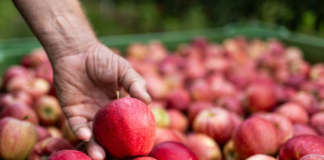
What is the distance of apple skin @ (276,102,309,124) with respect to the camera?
2.10 m

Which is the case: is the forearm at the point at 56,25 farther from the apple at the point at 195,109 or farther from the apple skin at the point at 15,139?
the apple at the point at 195,109

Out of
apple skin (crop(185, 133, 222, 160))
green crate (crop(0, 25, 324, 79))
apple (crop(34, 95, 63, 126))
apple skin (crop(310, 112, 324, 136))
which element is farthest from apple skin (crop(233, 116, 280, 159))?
green crate (crop(0, 25, 324, 79))

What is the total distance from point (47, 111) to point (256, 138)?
1366mm

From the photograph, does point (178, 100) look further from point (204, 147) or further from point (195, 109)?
point (204, 147)

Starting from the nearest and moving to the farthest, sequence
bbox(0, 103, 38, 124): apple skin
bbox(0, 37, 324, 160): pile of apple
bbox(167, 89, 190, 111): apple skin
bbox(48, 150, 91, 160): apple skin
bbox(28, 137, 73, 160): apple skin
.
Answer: bbox(48, 150, 91, 160): apple skin, bbox(0, 37, 324, 160): pile of apple, bbox(28, 137, 73, 160): apple skin, bbox(0, 103, 38, 124): apple skin, bbox(167, 89, 190, 111): apple skin

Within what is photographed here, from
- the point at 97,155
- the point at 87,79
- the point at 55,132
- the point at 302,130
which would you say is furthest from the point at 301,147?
the point at 55,132

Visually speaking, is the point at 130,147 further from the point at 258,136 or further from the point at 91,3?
the point at 91,3

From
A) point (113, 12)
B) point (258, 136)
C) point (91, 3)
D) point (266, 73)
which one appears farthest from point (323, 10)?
point (91, 3)

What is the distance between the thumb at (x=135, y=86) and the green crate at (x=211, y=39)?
2078 mm

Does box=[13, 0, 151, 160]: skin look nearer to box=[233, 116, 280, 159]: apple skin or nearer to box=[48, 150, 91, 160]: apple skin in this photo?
box=[48, 150, 91, 160]: apple skin

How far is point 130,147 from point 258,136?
696 mm

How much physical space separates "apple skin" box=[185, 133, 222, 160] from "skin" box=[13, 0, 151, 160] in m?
0.56

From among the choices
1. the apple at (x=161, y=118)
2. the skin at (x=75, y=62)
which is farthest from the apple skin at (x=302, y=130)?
the skin at (x=75, y=62)

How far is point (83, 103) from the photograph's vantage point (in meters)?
1.59
